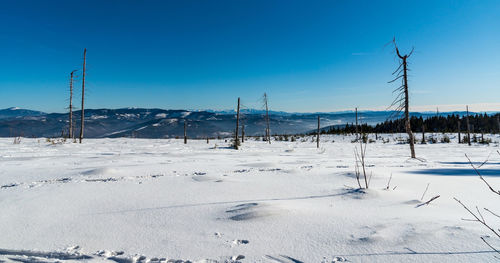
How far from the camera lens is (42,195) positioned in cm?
320

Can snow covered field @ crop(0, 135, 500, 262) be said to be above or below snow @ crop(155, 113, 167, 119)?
below

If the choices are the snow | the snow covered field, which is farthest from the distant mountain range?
the snow covered field

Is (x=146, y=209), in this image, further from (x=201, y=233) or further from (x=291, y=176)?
(x=291, y=176)

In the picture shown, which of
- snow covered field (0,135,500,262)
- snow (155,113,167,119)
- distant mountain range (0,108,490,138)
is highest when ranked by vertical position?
snow (155,113,167,119)

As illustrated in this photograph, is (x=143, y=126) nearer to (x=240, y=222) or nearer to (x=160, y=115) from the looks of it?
(x=160, y=115)

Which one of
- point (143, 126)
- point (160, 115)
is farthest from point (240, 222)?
point (160, 115)

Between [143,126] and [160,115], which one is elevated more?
[160,115]

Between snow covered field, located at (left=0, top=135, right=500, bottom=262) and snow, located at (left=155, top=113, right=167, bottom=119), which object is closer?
snow covered field, located at (left=0, top=135, right=500, bottom=262)

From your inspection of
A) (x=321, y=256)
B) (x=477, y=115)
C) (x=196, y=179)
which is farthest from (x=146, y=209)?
(x=477, y=115)

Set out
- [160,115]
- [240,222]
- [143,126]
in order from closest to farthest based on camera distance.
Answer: [240,222] < [143,126] < [160,115]

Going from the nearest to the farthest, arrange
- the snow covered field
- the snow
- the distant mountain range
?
the snow covered field → the distant mountain range → the snow

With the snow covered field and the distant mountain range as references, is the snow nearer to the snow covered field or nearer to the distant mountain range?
the distant mountain range

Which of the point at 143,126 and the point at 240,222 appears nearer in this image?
the point at 240,222

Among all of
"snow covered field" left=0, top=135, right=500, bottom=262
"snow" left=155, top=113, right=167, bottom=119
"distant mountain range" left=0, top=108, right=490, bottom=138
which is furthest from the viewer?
"snow" left=155, top=113, right=167, bottom=119
